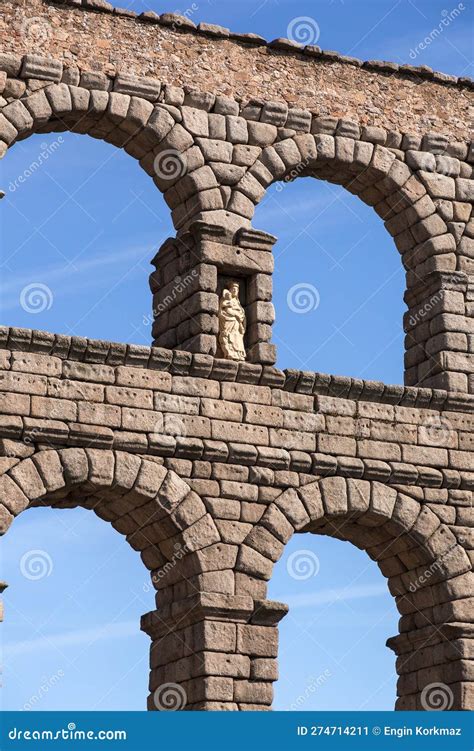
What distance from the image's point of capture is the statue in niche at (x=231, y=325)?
798 inches

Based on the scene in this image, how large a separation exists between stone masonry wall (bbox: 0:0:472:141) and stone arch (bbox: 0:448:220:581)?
4661 millimetres

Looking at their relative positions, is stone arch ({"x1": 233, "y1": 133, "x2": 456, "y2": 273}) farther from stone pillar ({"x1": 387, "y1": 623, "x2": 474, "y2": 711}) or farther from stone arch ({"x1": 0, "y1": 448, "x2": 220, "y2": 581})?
stone pillar ({"x1": 387, "y1": 623, "x2": 474, "y2": 711})

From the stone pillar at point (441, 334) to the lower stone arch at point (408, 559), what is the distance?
1.75 m

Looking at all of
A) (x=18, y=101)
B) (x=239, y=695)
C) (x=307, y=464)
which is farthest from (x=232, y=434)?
(x=18, y=101)

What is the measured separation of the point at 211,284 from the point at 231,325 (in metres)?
0.55

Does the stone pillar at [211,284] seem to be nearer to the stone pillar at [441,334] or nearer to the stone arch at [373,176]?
the stone arch at [373,176]

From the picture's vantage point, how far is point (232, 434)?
65.0 ft

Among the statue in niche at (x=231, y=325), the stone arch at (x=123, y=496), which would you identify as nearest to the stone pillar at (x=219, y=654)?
the stone arch at (x=123, y=496)

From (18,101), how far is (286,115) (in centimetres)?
332

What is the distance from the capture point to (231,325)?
20.4 metres

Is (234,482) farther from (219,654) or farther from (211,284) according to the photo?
(211,284)

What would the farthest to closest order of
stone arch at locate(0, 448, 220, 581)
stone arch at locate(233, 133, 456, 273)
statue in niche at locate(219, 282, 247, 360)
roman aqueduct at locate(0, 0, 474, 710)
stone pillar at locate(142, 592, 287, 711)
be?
1. stone arch at locate(233, 133, 456, 273)
2. statue in niche at locate(219, 282, 247, 360)
3. roman aqueduct at locate(0, 0, 474, 710)
4. stone pillar at locate(142, 592, 287, 711)
5. stone arch at locate(0, 448, 220, 581)

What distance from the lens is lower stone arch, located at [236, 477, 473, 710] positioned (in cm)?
1984

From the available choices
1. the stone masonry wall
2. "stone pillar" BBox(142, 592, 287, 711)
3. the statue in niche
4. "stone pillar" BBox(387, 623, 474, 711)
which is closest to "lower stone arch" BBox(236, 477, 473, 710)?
"stone pillar" BBox(387, 623, 474, 711)
